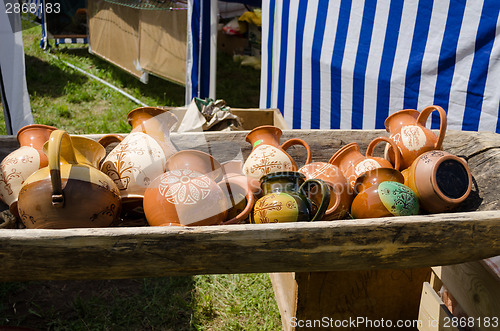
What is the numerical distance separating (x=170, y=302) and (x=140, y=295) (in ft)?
0.61

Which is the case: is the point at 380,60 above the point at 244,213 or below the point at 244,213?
above

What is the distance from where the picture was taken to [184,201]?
1.25 metres

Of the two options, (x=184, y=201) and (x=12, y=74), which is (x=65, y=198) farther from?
(x=12, y=74)

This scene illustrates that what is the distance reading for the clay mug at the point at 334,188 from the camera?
55.3 inches

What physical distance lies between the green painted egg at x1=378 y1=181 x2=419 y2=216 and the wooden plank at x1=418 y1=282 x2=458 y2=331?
1.14ft

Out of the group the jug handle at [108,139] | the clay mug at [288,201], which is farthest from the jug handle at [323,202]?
the jug handle at [108,139]

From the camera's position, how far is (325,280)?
5.61ft

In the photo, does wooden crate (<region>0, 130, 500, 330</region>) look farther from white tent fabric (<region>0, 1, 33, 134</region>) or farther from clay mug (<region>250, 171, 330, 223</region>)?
white tent fabric (<region>0, 1, 33, 134</region>)

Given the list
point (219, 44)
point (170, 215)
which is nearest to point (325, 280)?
point (170, 215)

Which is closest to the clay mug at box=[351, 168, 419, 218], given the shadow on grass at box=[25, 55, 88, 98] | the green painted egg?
the green painted egg

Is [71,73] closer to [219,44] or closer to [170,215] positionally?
[219,44]

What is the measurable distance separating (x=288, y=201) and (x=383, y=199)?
0.31 meters

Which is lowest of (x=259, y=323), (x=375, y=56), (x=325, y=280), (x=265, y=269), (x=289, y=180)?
(x=259, y=323)

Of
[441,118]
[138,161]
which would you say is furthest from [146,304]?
[441,118]
